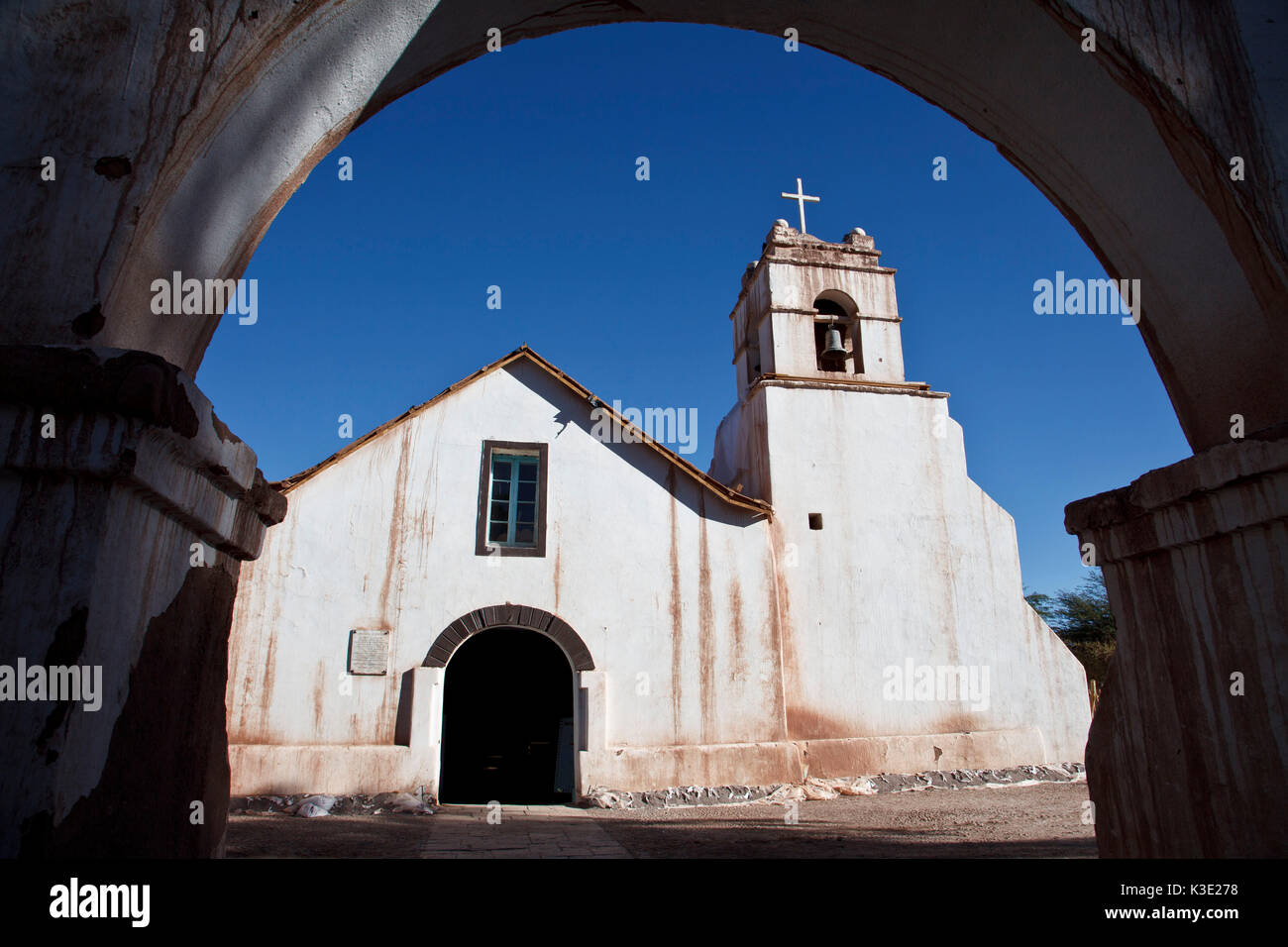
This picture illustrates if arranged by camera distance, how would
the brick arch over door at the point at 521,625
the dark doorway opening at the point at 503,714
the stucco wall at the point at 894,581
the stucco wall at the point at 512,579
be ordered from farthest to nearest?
the dark doorway opening at the point at 503,714 < the stucco wall at the point at 894,581 < the brick arch over door at the point at 521,625 < the stucco wall at the point at 512,579

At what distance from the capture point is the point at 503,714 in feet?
44.1

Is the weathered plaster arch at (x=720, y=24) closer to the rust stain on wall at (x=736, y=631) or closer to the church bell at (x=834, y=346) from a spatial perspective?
the rust stain on wall at (x=736, y=631)

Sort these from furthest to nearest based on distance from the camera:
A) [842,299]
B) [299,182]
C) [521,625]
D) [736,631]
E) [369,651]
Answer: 1. [842,299]
2. [736,631]
3. [521,625]
4. [369,651]
5. [299,182]

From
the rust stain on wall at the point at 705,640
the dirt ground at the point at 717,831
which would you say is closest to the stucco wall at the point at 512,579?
the rust stain on wall at the point at 705,640

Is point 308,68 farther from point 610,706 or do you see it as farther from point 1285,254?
point 610,706

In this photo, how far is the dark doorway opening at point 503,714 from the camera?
42.6 feet

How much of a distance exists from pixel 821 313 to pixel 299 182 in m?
11.7

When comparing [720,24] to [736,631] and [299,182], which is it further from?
[736,631]

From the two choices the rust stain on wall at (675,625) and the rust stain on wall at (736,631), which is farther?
the rust stain on wall at (736,631)

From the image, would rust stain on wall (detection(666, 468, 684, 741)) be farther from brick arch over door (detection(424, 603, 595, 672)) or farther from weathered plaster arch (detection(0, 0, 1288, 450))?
weathered plaster arch (detection(0, 0, 1288, 450))

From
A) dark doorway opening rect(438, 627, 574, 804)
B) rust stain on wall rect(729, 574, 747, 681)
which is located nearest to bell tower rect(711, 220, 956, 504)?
rust stain on wall rect(729, 574, 747, 681)

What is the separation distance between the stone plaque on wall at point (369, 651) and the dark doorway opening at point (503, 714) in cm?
361

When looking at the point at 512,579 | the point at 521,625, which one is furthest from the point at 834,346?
the point at 521,625

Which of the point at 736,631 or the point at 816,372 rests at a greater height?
the point at 816,372
